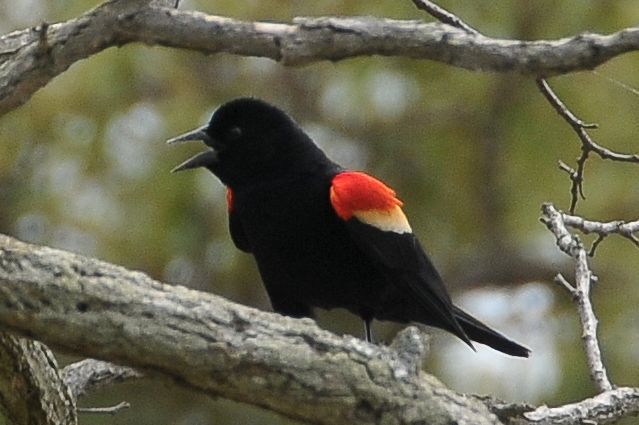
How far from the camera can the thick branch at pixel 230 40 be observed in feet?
6.73

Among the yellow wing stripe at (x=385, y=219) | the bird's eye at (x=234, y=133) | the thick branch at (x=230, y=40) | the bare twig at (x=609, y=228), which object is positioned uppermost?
the thick branch at (x=230, y=40)

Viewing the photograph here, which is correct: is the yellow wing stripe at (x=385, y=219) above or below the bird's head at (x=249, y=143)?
below

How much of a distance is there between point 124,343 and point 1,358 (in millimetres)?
400

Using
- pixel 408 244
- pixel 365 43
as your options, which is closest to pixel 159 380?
pixel 365 43

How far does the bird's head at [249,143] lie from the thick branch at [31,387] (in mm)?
860

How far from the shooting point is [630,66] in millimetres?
4922

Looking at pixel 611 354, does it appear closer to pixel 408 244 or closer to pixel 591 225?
pixel 408 244

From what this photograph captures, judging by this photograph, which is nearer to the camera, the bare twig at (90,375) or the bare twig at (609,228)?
the bare twig at (609,228)

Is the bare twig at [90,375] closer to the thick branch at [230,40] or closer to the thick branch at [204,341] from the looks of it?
the thick branch at [230,40]

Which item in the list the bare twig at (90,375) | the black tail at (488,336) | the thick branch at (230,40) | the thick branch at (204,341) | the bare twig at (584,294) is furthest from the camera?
the black tail at (488,336)

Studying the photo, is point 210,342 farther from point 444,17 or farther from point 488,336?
point 488,336

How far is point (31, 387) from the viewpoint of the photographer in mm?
2160

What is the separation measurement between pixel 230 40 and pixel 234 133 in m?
0.86

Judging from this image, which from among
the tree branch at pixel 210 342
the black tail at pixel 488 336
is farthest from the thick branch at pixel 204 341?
the black tail at pixel 488 336
